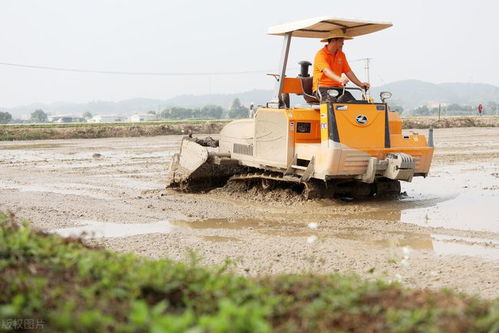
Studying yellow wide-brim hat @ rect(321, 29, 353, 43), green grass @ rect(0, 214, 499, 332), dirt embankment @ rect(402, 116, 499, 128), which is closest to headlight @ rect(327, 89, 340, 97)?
yellow wide-brim hat @ rect(321, 29, 353, 43)

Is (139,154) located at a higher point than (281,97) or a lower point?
lower

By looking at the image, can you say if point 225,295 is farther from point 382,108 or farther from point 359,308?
point 382,108

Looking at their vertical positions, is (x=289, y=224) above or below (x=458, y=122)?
below

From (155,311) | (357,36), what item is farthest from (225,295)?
(357,36)

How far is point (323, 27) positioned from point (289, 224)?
359 centimetres

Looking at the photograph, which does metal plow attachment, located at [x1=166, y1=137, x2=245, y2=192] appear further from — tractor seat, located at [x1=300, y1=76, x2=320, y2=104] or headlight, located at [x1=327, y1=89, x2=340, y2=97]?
headlight, located at [x1=327, y1=89, x2=340, y2=97]

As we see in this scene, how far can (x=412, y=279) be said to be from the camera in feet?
20.3

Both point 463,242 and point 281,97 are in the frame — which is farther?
point 281,97

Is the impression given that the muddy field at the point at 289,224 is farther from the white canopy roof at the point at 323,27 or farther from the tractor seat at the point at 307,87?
the white canopy roof at the point at 323,27

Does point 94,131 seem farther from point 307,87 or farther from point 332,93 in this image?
point 332,93

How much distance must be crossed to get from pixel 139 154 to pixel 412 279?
1687cm

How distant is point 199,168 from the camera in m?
12.7

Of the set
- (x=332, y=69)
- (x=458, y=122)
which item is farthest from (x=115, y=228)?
(x=458, y=122)

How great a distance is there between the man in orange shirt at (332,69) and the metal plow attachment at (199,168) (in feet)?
8.36
